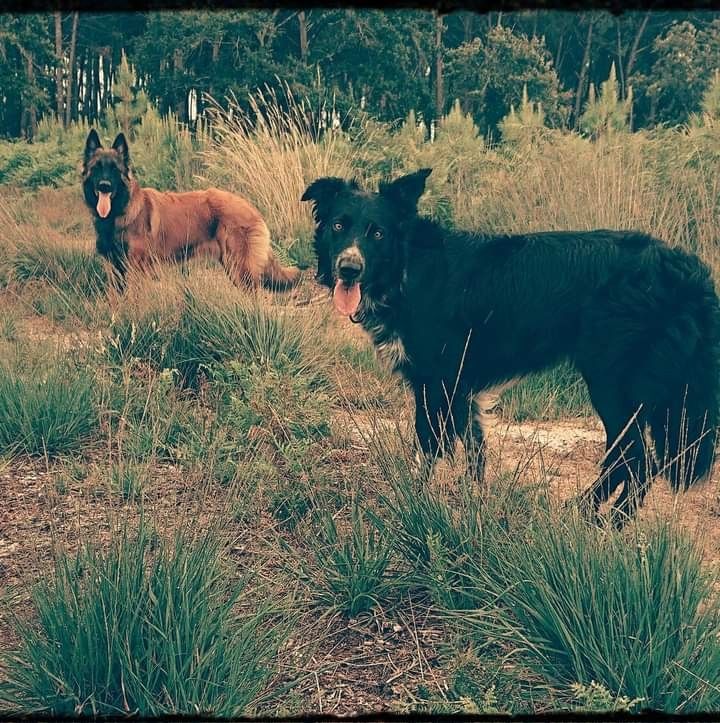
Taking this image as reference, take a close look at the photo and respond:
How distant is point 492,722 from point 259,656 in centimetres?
72

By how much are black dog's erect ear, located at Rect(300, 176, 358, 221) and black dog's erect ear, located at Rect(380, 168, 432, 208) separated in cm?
24

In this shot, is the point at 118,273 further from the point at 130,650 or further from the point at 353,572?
the point at 130,650

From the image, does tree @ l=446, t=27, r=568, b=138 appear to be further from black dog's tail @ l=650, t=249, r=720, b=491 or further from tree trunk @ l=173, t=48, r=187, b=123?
black dog's tail @ l=650, t=249, r=720, b=491

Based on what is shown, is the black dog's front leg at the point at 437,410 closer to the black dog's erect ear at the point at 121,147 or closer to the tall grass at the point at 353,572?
the tall grass at the point at 353,572

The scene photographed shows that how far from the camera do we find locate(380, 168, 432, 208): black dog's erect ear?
14.6ft

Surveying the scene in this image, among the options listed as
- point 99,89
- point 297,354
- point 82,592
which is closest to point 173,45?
point 99,89

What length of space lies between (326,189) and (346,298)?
0.62m

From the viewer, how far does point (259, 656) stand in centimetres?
258

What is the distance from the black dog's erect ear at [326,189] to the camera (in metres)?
4.68

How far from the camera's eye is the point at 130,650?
243cm

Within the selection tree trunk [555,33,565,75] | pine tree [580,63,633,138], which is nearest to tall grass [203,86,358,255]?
pine tree [580,63,633,138]

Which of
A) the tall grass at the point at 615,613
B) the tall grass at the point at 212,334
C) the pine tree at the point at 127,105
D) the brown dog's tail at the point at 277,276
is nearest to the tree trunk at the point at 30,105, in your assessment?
the pine tree at the point at 127,105

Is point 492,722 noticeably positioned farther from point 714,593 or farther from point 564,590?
point 714,593

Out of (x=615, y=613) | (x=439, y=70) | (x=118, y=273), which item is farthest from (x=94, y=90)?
(x=615, y=613)
